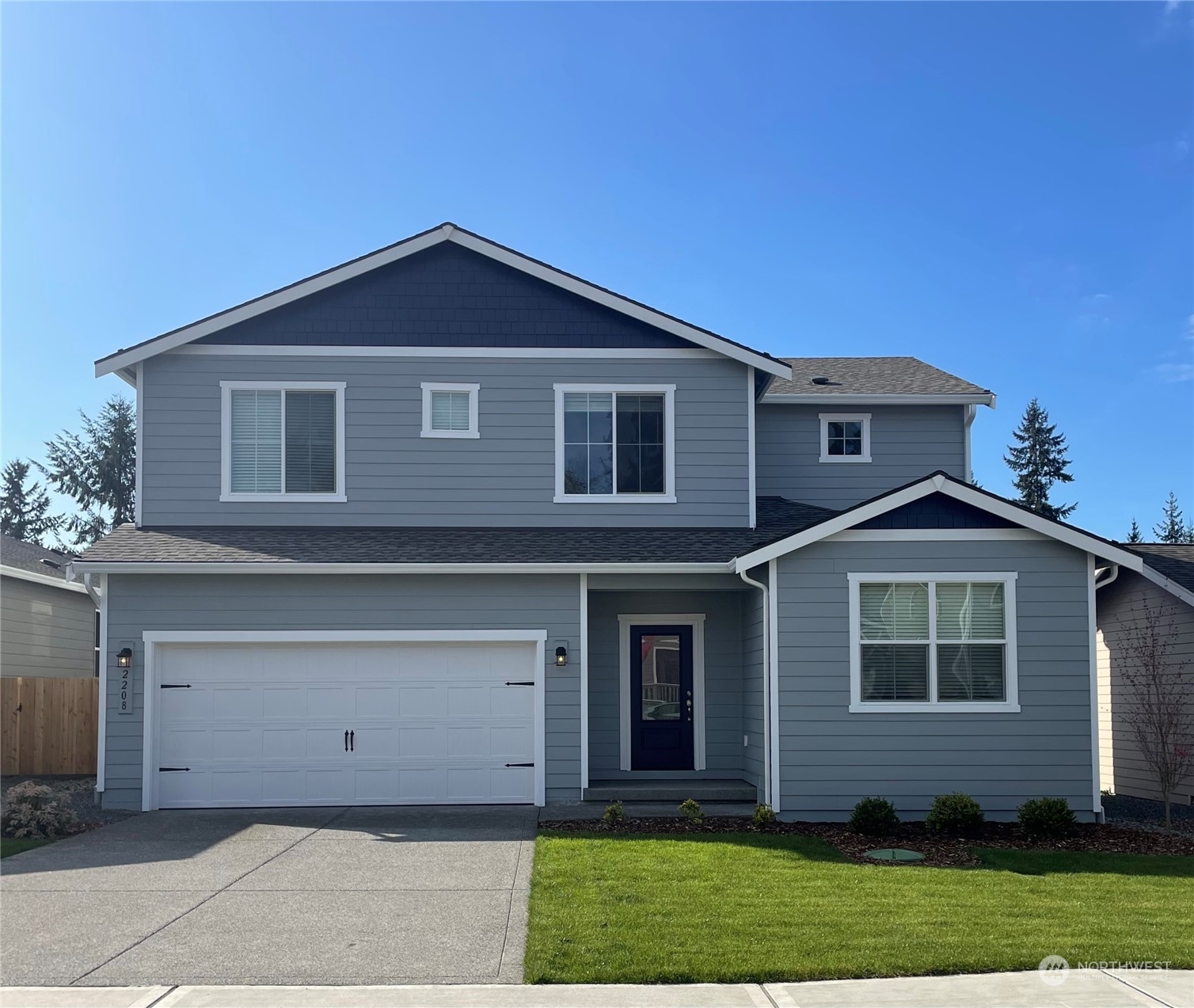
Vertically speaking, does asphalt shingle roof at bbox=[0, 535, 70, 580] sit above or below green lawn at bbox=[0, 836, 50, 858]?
above

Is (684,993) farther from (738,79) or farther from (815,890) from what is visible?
(738,79)

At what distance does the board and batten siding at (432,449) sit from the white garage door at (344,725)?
2009mm

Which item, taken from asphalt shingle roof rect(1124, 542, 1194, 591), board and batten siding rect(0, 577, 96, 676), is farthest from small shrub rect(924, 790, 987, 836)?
board and batten siding rect(0, 577, 96, 676)

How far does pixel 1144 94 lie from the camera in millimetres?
17516

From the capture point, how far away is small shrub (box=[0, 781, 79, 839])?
39.9 feet

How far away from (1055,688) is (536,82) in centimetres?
1009

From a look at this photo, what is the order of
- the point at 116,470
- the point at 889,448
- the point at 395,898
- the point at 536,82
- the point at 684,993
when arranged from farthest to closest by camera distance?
the point at 116,470
the point at 889,448
the point at 536,82
the point at 395,898
the point at 684,993

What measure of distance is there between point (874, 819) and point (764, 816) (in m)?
1.16

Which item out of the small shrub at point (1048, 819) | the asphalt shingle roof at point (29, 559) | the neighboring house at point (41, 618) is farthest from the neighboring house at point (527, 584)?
the asphalt shingle roof at point (29, 559)

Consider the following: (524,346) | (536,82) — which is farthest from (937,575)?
(536,82)

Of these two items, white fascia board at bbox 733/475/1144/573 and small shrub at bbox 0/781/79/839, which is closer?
small shrub at bbox 0/781/79/839

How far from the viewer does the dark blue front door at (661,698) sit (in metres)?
16.0

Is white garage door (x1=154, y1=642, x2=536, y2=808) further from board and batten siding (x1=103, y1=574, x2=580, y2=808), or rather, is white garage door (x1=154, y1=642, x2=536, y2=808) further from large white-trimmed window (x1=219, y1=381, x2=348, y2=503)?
large white-trimmed window (x1=219, y1=381, x2=348, y2=503)

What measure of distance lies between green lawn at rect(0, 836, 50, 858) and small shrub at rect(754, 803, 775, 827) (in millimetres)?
7356
